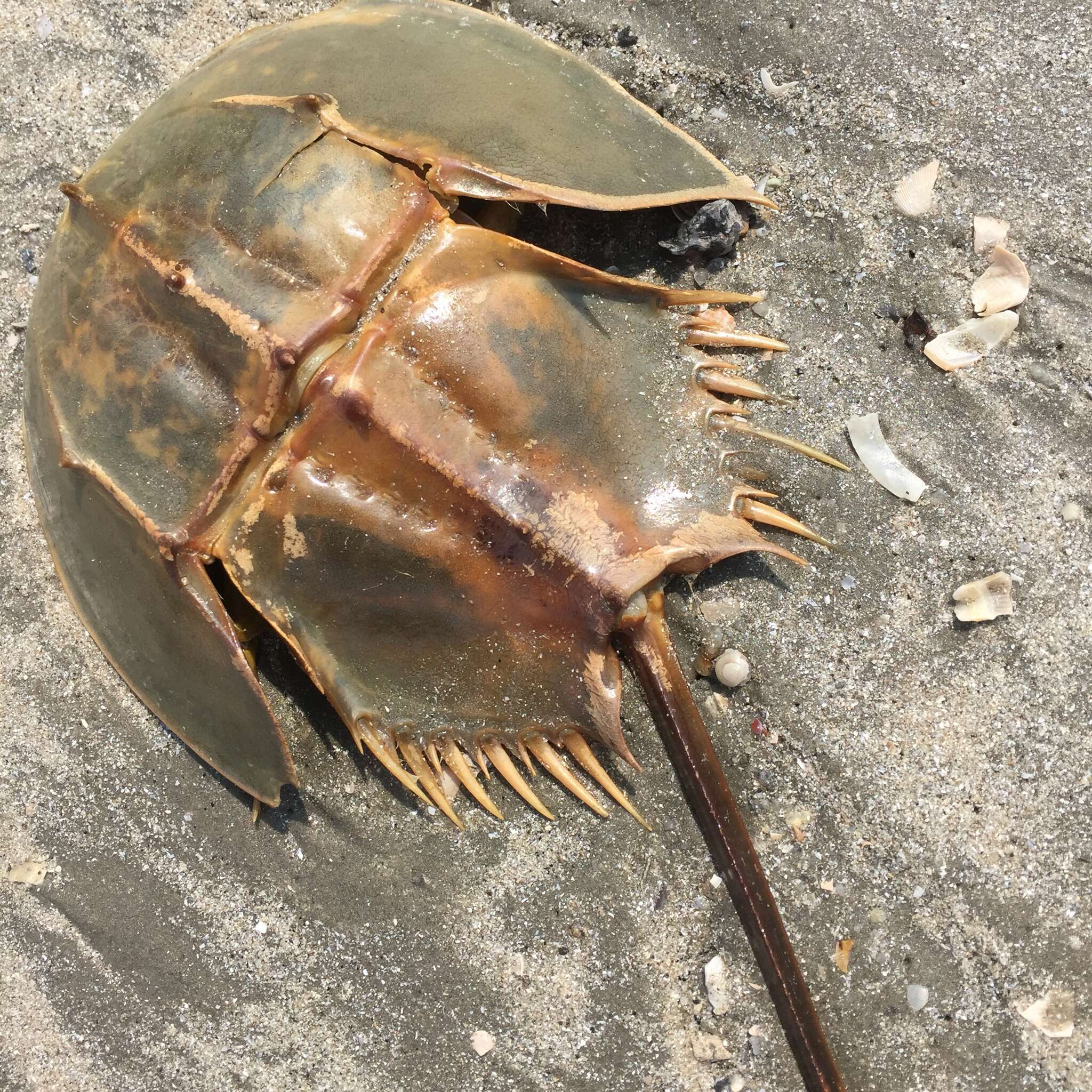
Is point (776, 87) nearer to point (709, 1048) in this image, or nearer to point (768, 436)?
point (768, 436)

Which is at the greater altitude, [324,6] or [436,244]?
[324,6]

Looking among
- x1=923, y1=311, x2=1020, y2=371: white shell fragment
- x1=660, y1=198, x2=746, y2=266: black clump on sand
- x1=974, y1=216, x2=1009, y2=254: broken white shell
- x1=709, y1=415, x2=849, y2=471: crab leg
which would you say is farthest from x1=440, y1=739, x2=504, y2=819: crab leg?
x1=974, y1=216, x2=1009, y2=254: broken white shell

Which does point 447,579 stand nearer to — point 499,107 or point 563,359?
point 563,359

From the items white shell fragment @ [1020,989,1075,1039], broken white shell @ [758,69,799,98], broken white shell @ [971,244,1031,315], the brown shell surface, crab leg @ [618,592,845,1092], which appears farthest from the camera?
broken white shell @ [758,69,799,98]

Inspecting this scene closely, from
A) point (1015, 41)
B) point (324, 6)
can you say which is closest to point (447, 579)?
point (324, 6)

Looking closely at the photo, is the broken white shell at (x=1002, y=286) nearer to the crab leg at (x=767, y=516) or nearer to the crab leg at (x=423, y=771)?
the crab leg at (x=767, y=516)

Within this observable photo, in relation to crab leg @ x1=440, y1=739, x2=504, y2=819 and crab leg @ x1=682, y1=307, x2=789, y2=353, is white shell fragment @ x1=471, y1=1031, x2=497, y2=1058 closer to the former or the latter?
crab leg @ x1=440, y1=739, x2=504, y2=819
